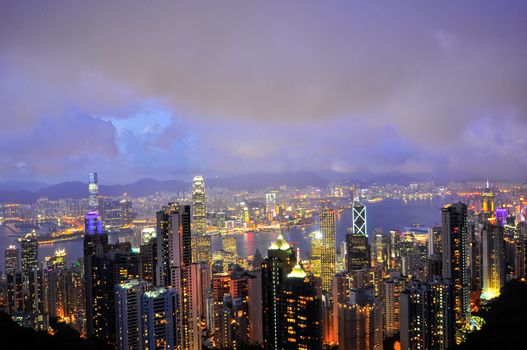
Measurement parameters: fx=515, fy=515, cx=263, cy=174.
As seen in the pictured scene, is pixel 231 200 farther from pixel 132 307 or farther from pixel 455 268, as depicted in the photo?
pixel 132 307

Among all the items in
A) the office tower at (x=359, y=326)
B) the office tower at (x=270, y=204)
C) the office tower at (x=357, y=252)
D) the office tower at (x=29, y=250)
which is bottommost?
the office tower at (x=359, y=326)

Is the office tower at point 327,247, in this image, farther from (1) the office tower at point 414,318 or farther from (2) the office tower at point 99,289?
(2) the office tower at point 99,289

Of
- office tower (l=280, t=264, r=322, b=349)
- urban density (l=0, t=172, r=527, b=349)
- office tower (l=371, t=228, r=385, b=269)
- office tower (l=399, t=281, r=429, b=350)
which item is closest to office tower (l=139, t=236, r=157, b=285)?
urban density (l=0, t=172, r=527, b=349)

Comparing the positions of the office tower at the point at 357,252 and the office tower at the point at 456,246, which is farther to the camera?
the office tower at the point at 357,252

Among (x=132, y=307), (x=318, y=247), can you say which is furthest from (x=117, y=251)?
(x=318, y=247)

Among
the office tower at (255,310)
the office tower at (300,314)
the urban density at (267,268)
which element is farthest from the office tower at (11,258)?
the office tower at (300,314)

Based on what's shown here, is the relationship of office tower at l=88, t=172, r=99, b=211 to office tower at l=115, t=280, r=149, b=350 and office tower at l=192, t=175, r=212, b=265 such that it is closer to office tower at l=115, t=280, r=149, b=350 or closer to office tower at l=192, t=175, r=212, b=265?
office tower at l=192, t=175, r=212, b=265
